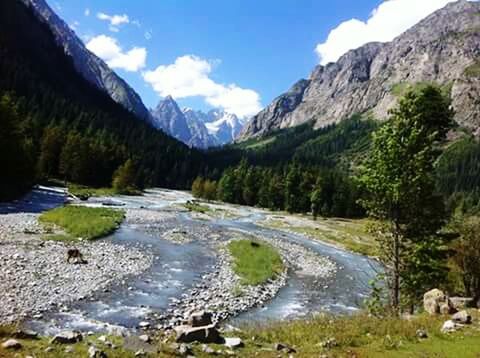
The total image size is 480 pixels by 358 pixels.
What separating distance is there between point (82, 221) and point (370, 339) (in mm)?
46098

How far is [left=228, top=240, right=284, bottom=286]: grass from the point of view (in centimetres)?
4128

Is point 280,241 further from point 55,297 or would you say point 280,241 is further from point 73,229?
point 55,297

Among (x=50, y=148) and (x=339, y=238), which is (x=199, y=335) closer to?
(x=339, y=238)

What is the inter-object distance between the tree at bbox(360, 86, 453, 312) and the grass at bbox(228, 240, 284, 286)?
642 inches

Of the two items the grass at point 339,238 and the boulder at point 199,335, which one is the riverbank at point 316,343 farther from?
the grass at point 339,238

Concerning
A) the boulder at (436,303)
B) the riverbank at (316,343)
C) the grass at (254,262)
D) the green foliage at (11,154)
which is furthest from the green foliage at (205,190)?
the riverbank at (316,343)

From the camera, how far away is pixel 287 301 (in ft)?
117

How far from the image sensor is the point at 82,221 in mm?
56688

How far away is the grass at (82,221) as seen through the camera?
50938 millimetres

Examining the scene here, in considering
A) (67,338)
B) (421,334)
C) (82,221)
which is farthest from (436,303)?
(82,221)

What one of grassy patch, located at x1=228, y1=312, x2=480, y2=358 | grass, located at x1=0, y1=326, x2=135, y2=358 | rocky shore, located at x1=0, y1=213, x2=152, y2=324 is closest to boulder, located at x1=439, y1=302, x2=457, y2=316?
grassy patch, located at x1=228, y1=312, x2=480, y2=358

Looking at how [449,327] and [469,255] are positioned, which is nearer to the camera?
[449,327]

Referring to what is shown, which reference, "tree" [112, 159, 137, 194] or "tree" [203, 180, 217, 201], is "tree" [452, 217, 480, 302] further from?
"tree" [203, 180, 217, 201]

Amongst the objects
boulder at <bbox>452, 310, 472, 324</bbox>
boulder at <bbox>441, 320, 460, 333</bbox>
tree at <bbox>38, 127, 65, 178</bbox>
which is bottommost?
boulder at <bbox>441, 320, 460, 333</bbox>
